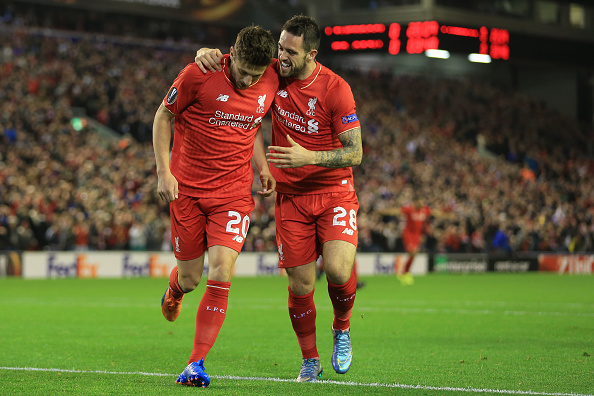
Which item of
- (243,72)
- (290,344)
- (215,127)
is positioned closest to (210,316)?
(215,127)

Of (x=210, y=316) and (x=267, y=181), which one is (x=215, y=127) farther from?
(x=210, y=316)

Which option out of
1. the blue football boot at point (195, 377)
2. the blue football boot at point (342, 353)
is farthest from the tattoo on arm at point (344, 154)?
the blue football boot at point (195, 377)

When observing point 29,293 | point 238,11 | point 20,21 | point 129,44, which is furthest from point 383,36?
point 29,293

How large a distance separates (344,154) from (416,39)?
23.4 meters

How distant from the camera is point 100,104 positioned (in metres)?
28.8

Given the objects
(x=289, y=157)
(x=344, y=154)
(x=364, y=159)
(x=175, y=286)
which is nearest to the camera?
(x=289, y=157)

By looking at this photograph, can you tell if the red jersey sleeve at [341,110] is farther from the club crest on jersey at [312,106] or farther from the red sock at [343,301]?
the red sock at [343,301]

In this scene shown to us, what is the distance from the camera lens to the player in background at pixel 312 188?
6590 millimetres

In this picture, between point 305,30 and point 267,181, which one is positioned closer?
point 305,30

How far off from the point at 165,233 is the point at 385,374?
17.1 m

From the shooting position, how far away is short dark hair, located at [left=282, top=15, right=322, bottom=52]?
21.4 feet

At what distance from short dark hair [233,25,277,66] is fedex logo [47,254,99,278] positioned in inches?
667

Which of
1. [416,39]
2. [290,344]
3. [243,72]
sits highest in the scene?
[416,39]

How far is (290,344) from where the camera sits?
905 cm
